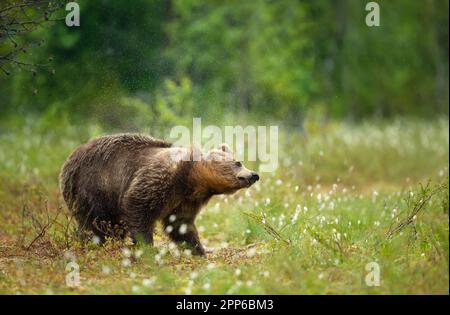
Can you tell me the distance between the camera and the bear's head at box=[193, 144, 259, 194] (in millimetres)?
8141

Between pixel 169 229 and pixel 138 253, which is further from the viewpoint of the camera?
pixel 169 229

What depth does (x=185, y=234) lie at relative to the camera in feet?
28.1

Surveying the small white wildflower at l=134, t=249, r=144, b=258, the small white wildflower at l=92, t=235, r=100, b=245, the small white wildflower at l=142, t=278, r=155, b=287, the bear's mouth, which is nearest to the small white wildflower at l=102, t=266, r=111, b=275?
the small white wildflower at l=134, t=249, r=144, b=258

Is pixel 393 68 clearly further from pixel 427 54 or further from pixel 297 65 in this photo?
pixel 297 65

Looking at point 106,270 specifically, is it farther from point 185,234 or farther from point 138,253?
point 185,234

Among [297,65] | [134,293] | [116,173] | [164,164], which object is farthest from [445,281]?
[297,65]

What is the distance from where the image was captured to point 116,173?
8.41 meters

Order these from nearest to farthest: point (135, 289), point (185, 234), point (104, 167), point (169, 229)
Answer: point (135, 289) < point (169, 229) < point (104, 167) < point (185, 234)

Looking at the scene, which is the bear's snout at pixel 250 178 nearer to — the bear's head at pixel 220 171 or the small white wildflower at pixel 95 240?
the bear's head at pixel 220 171

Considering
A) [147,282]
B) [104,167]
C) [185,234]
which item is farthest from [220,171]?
[147,282]

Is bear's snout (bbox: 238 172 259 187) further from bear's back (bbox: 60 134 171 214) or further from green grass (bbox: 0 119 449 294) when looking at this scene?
bear's back (bbox: 60 134 171 214)

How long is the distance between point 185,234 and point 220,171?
955 mm

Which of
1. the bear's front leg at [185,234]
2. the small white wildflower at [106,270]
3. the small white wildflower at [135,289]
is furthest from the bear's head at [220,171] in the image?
the small white wildflower at [135,289]

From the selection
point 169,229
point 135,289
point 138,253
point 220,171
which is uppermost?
point 220,171
